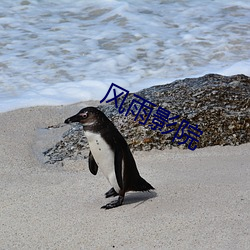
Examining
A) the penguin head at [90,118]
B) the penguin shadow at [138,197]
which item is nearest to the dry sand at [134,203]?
the penguin shadow at [138,197]

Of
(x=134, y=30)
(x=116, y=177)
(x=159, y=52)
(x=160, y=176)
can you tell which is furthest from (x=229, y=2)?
(x=116, y=177)

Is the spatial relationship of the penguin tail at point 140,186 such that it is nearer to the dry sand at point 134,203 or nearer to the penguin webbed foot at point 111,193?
the dry sand at point 134,203

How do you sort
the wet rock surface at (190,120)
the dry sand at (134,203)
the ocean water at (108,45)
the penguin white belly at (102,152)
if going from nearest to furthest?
the dry sand at (134,203) → the penguin white belly at (102,152) → the wet rock surface at (190,120) → the ocean water at (108,45)

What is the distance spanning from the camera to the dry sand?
3318 mm

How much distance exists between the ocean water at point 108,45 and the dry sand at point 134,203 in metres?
1.87

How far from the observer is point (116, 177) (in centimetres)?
358

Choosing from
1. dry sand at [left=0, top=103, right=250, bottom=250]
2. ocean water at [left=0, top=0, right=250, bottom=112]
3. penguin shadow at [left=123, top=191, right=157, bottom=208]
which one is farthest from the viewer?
ocean water at [left=0, top=0, right=250, bottom=112]

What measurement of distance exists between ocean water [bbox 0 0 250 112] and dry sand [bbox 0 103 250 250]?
6.12ft

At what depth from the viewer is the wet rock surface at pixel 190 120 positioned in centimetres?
486

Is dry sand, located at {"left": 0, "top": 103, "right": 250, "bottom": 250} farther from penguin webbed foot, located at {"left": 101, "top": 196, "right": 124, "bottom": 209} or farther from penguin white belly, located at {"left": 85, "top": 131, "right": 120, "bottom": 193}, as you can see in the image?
penguin white belly, located at {"left": 85, "top": 131, "right": 120, "bottom": 193}

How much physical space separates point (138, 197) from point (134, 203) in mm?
123

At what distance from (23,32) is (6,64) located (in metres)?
1.47

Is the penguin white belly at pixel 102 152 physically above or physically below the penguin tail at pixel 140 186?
above

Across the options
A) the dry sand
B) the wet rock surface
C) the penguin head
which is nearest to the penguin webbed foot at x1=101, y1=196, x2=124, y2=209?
the dry sand
